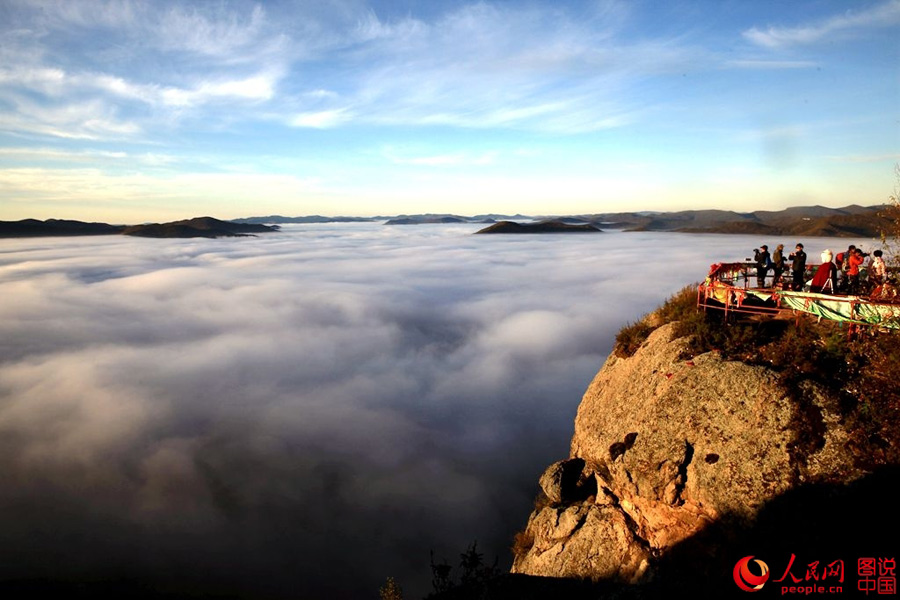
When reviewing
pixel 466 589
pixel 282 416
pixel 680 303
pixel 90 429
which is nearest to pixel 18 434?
pixel 90 429

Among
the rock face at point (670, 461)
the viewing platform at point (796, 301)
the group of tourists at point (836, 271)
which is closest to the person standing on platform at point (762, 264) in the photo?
the group of tourists at point (836, 271)

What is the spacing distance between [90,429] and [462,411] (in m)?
101

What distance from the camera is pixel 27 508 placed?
8919 centimetres

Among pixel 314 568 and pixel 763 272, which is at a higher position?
pixel 763 272

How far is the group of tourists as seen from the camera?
14023 millimetres

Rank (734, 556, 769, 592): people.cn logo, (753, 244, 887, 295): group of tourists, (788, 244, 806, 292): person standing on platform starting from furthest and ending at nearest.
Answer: (788, 244, 806, 292): person standing on platform → (753, 244, 887, 295): group of tourists → (734, 556, 769, 592): people.cn logo

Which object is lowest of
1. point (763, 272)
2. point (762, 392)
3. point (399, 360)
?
point (399, 360)

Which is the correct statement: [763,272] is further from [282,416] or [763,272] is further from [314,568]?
[282,416]

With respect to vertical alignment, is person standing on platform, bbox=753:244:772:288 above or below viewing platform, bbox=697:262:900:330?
above

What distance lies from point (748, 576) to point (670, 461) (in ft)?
11.0

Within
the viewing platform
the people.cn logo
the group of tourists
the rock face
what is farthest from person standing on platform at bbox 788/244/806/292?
the people.cn logo

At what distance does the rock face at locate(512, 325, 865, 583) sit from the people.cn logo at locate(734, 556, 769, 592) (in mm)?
1091

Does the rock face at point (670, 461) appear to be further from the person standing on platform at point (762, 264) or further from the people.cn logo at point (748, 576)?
the person standing on platform at point (762, 264)

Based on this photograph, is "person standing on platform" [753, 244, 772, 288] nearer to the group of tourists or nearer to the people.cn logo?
the group of tourists
